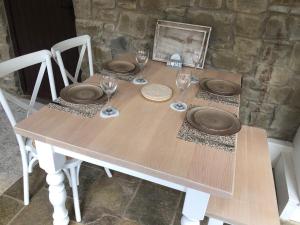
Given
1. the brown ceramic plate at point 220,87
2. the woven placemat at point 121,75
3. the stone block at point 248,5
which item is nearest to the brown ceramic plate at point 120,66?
the woven placemat at point 121,75

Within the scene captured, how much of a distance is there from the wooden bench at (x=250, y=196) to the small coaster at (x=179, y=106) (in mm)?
441

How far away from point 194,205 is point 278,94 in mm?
1288

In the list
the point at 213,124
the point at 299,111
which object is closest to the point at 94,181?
the point at 213,124

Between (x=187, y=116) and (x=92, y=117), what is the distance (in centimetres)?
43

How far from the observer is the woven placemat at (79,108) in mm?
1131

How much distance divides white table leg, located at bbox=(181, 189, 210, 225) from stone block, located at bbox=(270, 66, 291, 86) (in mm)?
1265

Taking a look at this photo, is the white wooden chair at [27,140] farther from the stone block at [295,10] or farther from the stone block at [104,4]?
the stone block at [295,10]

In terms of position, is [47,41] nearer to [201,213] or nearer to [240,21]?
[240,21]

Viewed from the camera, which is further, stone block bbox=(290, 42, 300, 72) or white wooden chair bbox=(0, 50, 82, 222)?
stone block bbox=(290, 42, 300, 72)

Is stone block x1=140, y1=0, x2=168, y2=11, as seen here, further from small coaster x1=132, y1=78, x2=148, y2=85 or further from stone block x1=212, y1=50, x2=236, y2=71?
small coaster x1=132, y1=78, x2=148, y2=85

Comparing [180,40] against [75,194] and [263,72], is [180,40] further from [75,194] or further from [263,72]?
[75,194]

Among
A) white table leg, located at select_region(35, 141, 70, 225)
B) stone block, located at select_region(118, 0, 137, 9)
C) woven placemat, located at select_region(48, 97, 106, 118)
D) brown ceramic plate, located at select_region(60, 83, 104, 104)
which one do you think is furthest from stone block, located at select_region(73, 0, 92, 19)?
white table leg, located at select_region(35, 141, 70, 225)

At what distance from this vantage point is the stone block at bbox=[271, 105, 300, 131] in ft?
A: 6.12

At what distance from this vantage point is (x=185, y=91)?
142cm
